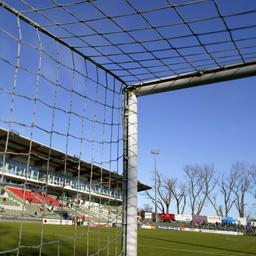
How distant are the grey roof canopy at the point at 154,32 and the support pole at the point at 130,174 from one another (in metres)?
0.45

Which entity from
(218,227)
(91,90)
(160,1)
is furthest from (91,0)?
(218,227)

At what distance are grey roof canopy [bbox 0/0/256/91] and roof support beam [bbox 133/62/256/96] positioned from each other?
0.02 m

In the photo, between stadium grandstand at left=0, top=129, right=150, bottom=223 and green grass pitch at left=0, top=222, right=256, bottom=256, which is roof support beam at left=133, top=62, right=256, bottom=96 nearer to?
stadium grandstand at left=0, top=129, right=150, bottom=223

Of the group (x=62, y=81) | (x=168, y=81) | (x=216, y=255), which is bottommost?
(x=216, y=255)

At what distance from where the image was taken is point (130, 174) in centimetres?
423

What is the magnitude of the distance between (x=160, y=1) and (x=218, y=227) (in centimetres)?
4280

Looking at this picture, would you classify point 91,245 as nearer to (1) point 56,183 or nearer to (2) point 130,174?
(1) point 56,183

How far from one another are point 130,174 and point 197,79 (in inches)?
53.1

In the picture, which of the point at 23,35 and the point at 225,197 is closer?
the point at 23,35

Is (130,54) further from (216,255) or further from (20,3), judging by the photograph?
(216,255)

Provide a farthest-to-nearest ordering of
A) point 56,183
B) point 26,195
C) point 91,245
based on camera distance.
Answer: point 91,245 → point 56,183 → point 26,195

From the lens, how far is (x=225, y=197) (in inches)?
2229

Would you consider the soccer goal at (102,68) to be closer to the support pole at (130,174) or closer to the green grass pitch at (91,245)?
the support pole at (130,174)

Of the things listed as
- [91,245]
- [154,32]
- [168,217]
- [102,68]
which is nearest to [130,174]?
[102,68]
